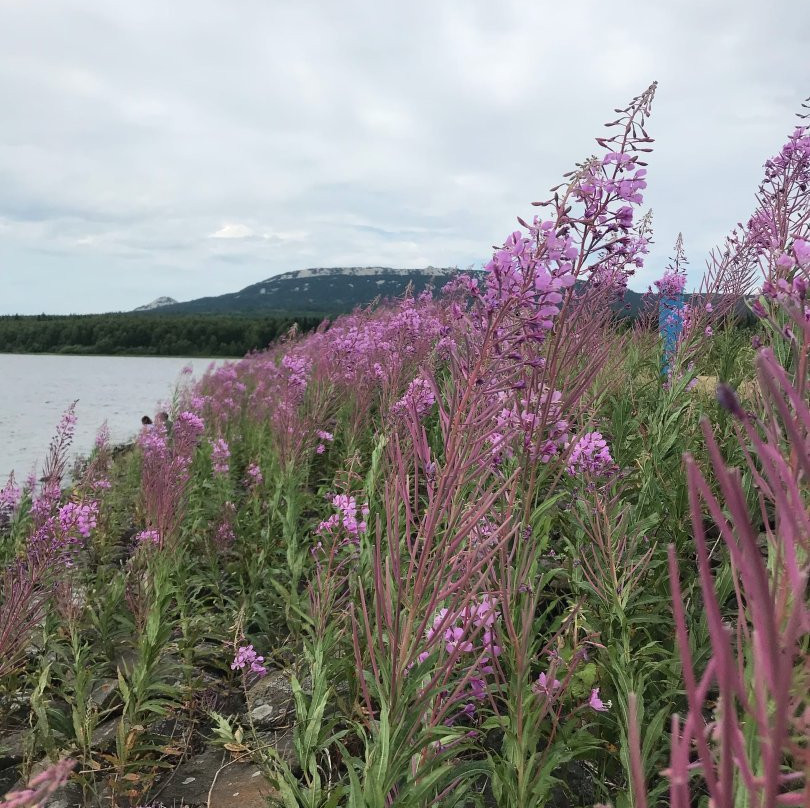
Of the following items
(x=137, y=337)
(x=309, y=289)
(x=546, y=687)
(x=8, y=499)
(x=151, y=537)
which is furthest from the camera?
Result: (x=309, y=289)

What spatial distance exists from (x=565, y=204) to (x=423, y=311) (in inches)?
182

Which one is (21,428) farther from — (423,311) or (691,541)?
(691,541)

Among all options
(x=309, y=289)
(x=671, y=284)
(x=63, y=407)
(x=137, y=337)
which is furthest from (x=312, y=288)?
(x=671, y=284)

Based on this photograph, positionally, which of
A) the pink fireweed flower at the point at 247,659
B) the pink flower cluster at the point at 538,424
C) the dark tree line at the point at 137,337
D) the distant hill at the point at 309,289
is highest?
the distant hill at the point at 309,289

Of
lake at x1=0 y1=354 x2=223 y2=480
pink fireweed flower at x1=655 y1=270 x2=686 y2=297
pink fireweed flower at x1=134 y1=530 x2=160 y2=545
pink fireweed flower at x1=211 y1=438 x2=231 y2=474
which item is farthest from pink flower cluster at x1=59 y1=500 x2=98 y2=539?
pink fireweed flower at x1=655 y1=270 x2=686 y2=297

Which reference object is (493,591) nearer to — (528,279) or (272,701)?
(528,279)

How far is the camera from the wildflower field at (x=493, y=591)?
2.36 ft

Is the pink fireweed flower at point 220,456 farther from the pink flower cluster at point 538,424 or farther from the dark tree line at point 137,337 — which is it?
the dark tree line at point 137,337

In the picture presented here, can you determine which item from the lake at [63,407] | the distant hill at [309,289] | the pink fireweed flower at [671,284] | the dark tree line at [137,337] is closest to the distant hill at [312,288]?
the distant hill at [309,289]

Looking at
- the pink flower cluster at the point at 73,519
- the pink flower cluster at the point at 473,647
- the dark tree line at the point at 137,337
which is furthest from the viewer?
the dark tree line at the point at 137,337

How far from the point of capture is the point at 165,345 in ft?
175

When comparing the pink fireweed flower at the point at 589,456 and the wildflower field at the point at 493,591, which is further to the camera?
the pink fireweed flower at the point at 589,456

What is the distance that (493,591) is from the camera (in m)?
2.10

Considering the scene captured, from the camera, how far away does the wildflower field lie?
0.72 meters
